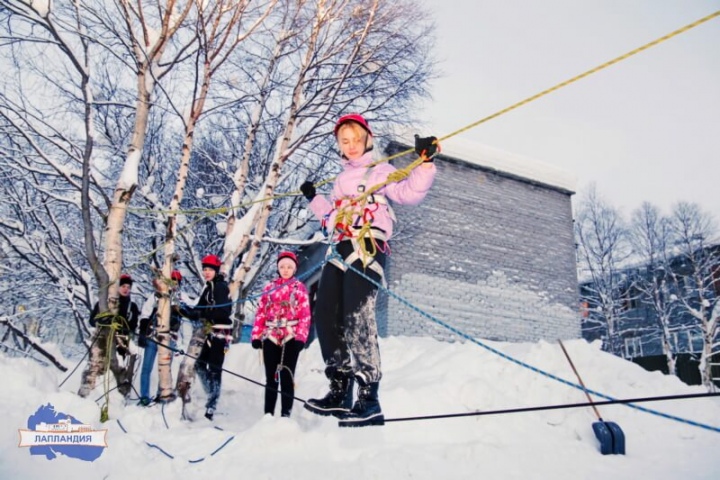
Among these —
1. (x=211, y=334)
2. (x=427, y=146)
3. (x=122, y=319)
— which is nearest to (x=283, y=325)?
(x=211, y=334)

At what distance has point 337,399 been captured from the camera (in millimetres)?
2629

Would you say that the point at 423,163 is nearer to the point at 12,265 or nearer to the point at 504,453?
the point at 504,453

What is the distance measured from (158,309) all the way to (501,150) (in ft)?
33.8

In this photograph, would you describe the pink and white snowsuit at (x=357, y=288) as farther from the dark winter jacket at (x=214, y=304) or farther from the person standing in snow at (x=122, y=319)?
the person standing in snow at (x=122, y=319)

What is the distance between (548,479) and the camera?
12.4ft

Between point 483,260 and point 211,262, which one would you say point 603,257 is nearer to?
point 483,260

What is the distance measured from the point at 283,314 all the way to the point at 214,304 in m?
1.72

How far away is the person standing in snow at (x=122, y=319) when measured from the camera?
5303 mm

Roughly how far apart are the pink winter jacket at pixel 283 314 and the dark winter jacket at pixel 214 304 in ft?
4.51

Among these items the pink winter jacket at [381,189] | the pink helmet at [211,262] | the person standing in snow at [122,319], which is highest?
the pink winter jacket at [381,189]

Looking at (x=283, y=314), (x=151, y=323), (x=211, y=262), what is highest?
(x=211, y=262)

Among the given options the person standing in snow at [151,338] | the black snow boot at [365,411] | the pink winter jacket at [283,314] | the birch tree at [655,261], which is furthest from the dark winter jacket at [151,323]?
the birch tree at [655,261]

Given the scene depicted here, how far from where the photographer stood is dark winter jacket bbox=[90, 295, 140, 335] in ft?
17.4

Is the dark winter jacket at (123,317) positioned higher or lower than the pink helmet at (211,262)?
lower
